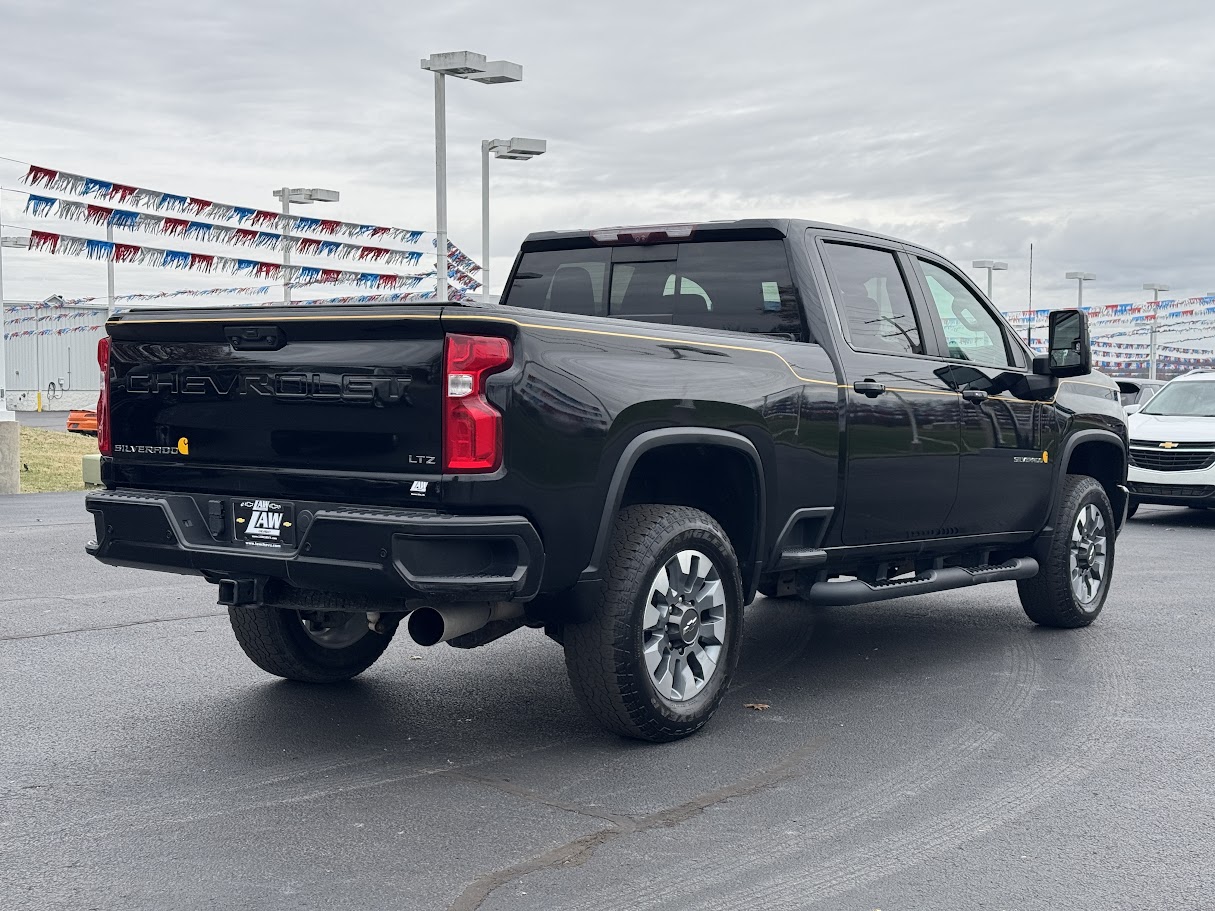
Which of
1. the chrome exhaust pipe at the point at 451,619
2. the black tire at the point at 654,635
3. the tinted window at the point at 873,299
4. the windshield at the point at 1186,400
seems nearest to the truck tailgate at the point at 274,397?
the chrome exhaust pipe at the point at 451,619

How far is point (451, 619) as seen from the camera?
4910mm

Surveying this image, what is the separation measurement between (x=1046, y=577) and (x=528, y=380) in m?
4.18

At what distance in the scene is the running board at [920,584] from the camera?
6.16 metres

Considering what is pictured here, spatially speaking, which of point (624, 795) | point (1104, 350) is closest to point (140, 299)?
point (624, 795)

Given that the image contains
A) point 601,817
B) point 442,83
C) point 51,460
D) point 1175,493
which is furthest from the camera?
point 51,460

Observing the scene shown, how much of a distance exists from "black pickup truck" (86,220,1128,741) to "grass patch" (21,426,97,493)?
42.7 ft

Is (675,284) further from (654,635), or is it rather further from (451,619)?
(451,619)

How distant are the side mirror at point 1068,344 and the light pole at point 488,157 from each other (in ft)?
53.8

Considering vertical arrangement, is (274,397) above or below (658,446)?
above

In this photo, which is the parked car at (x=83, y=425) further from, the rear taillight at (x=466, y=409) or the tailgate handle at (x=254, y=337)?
the rear taillight at (x=466, y=409)

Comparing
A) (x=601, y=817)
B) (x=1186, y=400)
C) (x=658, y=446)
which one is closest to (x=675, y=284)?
(x=658, y=446)

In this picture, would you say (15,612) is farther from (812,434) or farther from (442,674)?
(812,434)

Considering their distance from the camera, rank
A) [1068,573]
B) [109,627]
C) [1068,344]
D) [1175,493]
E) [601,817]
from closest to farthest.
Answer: [601,817] < [1068,344] < [109,627] < [1068,573] < [1175,493]

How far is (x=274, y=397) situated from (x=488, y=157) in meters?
20.5
